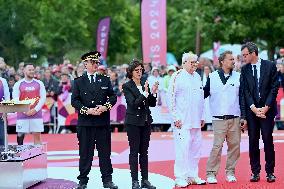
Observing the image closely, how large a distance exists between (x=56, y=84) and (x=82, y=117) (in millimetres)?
10572

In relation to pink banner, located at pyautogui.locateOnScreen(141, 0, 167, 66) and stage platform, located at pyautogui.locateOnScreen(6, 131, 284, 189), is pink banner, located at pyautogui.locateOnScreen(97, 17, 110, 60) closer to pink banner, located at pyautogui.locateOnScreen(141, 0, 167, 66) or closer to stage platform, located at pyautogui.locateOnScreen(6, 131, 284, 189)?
pink banner, located at pyautogui.locateOnScreen(141, 0, 167, 66)

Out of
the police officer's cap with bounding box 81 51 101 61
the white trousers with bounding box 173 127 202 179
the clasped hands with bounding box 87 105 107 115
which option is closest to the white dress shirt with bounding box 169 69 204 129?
the white trousers with bounding box 173 127 202 179

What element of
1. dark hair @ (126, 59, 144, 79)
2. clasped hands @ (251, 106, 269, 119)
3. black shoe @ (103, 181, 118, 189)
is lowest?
black shoe @ (103, 181, 118, 189)

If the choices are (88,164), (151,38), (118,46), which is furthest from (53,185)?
(118,46)

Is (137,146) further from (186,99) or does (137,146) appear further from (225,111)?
(225,111)

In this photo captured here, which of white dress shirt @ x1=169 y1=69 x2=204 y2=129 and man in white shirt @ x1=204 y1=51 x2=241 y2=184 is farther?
man in white shirt @ x1=204 y1=51 x2=241 y2=184

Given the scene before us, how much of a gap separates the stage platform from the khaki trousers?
24 centimetres

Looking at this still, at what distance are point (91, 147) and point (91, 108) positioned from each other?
663 mm

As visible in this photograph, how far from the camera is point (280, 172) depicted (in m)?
12.3

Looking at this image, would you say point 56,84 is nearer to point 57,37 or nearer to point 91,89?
point 91,89

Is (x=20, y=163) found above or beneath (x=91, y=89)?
beneath

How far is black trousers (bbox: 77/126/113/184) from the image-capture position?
10.9 m

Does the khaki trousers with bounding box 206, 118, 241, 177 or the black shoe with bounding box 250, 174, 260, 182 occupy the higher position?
the khaki trousers with bounding box 206, 118, 241, 177

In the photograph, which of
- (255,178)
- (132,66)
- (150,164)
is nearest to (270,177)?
(255,178)
